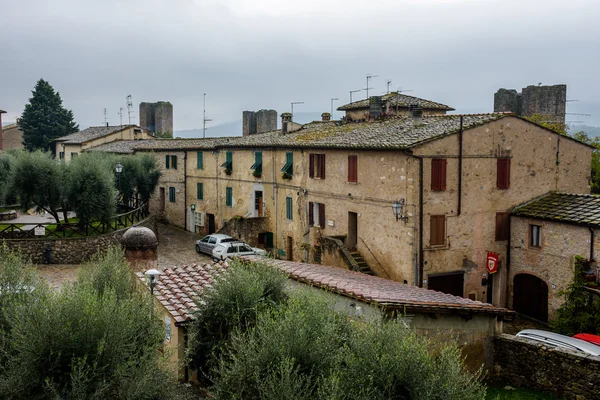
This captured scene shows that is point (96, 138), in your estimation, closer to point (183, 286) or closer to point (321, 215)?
point (321, 215)

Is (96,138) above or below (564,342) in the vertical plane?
above

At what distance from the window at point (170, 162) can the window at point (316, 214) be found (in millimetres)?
16502

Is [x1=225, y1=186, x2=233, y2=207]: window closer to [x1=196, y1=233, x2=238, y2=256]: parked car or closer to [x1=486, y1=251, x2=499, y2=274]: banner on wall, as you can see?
[x1=196, y1=233, x2=238, y2=256]: parked car

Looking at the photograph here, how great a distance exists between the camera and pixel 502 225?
961 inches

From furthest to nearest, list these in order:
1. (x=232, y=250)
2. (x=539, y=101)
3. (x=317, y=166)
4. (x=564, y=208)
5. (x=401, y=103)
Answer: (x=539, y=101)
(x=401, y=103)
(x=232, y=250)
(x=317, y=166)
(x=564, y=208)

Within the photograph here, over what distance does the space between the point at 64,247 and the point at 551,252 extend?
21.5 metres

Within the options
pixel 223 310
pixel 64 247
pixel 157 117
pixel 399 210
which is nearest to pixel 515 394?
pixel 223 310

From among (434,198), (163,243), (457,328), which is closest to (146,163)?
(163,243)

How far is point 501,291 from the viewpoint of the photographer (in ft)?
79.9

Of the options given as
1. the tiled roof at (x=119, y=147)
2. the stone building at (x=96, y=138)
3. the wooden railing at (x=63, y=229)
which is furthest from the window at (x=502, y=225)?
the stone building at (x=96, y=138)

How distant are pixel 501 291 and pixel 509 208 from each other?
3396 millimetres

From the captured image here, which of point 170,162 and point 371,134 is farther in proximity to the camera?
point 170,162

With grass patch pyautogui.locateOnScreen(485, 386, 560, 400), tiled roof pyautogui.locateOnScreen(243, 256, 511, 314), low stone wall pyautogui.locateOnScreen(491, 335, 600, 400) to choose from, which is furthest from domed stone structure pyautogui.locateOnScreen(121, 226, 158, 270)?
grass patch pyautogui.locateOnScreen(485, 386, 560, 400)

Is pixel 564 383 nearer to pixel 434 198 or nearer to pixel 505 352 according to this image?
pixel 505 352
